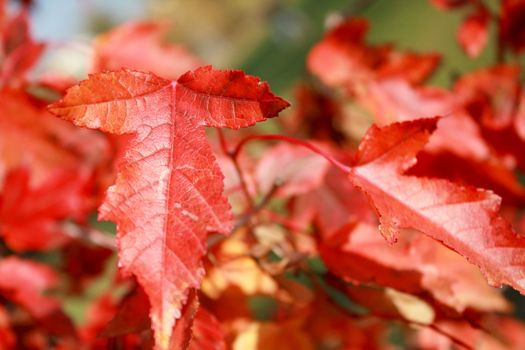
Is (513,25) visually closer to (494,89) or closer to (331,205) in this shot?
(494,89)

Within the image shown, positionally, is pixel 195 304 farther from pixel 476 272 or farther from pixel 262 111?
pixel 476 272

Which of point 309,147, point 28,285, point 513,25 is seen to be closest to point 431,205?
point 309,147

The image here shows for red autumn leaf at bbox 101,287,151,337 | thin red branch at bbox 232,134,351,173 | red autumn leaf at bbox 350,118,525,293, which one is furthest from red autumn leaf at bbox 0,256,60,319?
red autumn leaf at bbox 350,118,525,293

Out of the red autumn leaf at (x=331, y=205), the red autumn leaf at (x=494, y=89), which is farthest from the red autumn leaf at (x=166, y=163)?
the red autumn leaf at (x=494, y=89)

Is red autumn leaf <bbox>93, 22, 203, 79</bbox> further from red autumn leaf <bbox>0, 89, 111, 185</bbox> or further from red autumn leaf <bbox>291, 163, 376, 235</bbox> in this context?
red autumn leaf <bbox>291, 163, 376, 235</bbox>

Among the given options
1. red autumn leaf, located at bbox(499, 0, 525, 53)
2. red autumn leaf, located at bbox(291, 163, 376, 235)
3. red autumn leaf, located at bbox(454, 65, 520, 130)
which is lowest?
red autumn leaf, located at bbox(291, 163, 376, 235)

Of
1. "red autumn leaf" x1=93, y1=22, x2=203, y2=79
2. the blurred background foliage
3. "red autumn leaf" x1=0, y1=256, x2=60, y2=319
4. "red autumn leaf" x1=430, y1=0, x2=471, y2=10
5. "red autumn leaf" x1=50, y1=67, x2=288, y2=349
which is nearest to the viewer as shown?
"red autumn leaf" x1=50, y1=67, x2=288, y2=349

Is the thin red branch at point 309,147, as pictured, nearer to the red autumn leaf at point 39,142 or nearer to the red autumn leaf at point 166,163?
the red autumn leaf at point 166,163
